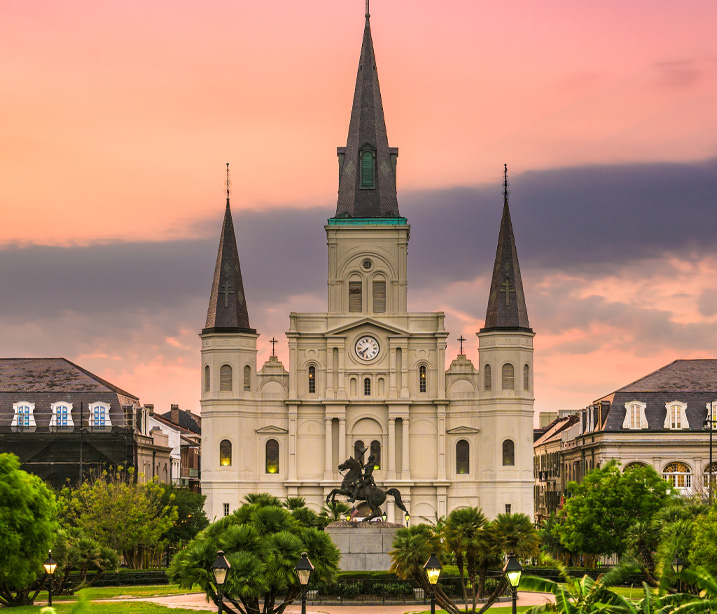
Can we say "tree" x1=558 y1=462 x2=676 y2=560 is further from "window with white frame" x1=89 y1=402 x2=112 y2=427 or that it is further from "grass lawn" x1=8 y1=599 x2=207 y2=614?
"window with white frame" x1=89 y1=402 x2=112 y2=427

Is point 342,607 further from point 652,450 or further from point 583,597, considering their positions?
point 652,450

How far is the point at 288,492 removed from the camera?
121 meters

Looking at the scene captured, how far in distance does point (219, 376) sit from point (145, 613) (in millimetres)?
64123

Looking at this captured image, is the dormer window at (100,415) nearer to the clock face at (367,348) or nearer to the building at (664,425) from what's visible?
the clock face at (367,348)

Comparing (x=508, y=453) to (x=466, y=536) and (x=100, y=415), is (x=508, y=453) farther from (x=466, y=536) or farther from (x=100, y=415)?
(x=466, y=536)

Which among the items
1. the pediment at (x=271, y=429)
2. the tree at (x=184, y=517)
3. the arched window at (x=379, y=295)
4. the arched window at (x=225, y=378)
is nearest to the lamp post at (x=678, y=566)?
the tree at (x=184, y=517)

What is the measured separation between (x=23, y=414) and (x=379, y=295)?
29.9m

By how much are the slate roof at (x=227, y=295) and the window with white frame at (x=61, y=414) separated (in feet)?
43.3

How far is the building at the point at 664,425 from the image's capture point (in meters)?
121

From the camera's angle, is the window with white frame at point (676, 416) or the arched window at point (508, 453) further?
the arched window at point (508, 453)

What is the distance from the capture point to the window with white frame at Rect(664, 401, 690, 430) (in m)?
121

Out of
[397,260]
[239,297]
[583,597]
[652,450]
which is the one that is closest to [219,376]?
[239,297]

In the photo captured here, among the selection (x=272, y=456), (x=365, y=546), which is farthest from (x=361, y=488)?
(x=272, y=456)

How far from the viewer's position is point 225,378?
123m
